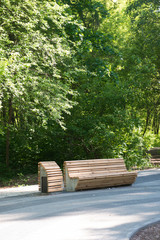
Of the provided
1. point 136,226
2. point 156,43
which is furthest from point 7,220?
point 156,43

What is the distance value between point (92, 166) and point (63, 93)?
3.48 metres

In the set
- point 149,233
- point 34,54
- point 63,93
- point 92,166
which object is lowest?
point 149,233

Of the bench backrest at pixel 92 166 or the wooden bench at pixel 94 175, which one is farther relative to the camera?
the bench backrest at pixel 92 166

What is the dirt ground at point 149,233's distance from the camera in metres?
5.14

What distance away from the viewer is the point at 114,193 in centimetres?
995

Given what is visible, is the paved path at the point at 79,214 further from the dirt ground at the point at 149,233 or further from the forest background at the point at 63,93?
the forest background at the point at 63,93

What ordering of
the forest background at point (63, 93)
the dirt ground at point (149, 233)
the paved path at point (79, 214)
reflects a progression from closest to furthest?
the dirt ground at point (149, 233) < the paved path at point (79, 214) < the forest background at point (63, 93)

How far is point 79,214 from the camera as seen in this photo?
7055mm

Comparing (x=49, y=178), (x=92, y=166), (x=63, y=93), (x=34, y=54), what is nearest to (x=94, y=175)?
(x=92, y=166)

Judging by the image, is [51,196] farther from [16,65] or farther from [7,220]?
[16,65]

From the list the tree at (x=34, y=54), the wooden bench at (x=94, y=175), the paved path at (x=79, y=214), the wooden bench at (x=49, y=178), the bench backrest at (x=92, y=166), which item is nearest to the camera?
the paved path at (x=79, y=214)

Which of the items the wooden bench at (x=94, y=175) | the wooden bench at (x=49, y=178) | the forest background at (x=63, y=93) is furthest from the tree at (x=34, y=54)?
the wooden bench at (x=94, y=175)

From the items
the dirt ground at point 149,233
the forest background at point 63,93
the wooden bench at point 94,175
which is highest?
the forest background at point 63,93

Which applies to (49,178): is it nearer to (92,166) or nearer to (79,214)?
(92,166)
